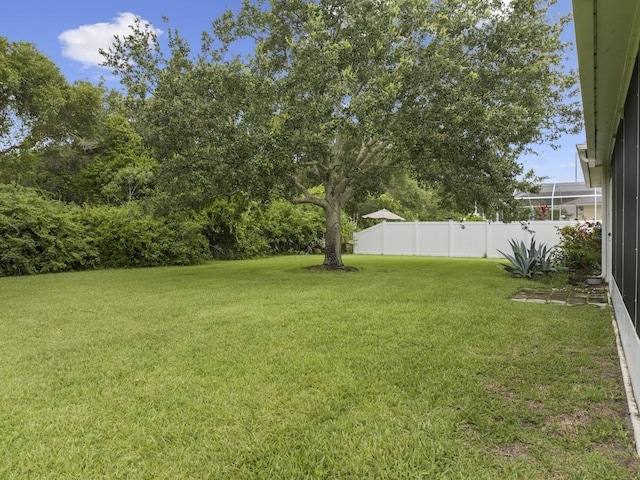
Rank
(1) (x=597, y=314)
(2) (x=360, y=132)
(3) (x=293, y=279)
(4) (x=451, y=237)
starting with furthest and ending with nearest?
(4) (x=451, y=237) → (3) (x=293, y=279) → (2) (x=360, y=132) → (1) (x=597, y=314)

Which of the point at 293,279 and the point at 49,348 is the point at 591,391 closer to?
the point at 49,348

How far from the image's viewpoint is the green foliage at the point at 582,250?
10.3 m

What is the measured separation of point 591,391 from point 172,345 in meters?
3.67

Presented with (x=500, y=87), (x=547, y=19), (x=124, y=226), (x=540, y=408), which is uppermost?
(x=547, y=19)

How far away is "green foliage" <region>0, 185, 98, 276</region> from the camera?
Answer: 11664mm

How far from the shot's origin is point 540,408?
115 inches

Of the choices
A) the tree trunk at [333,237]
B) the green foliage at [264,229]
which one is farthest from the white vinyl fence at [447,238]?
the tree trunk at [333,237]

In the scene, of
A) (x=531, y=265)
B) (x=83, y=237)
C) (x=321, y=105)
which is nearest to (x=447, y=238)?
(x=531, y=265)

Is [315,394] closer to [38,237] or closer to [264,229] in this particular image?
[38,237]

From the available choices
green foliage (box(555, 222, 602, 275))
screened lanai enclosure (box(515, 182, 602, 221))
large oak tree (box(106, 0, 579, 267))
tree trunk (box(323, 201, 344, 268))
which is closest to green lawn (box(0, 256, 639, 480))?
large oak tree (box(106, 0, 579, 267))

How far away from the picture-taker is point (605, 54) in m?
3.28

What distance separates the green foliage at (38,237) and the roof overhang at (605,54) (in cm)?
1277

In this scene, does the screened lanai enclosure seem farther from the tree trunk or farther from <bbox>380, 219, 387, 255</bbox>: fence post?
the tree trunk

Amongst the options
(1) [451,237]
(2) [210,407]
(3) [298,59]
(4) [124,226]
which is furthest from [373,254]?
(2) [210,407]
